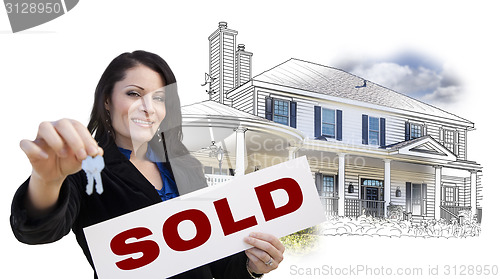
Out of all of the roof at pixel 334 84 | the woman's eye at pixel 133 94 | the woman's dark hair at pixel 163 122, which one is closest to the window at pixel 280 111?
the roof at pixel 334 84

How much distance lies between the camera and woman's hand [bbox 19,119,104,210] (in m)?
0.52

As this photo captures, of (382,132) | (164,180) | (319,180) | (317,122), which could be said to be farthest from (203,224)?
(382,132)

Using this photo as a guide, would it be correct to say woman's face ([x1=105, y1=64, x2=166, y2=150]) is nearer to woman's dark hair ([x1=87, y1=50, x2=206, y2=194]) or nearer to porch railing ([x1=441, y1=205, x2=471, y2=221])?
woman's dark hair ([x1=87, y1=50, x2=206, y2=194])

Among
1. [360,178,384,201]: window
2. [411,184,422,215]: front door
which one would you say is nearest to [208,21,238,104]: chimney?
[360,178,384,201]: window

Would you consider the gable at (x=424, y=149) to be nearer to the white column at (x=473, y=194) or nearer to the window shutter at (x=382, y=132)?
the window shutter at (x=382, y=132)

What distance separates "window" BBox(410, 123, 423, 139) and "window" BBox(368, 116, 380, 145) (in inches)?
46.0

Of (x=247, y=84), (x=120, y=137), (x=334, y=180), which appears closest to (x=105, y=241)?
(x=120, y=137)

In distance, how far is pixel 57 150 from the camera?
0.53m

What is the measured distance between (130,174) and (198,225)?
152 mm

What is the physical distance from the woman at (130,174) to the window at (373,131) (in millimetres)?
9040

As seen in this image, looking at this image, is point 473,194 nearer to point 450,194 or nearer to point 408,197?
point 450,194

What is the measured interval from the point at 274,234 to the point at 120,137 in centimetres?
34

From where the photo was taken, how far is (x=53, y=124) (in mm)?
537

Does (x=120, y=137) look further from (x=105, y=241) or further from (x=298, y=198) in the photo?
(x=298, y=198)
